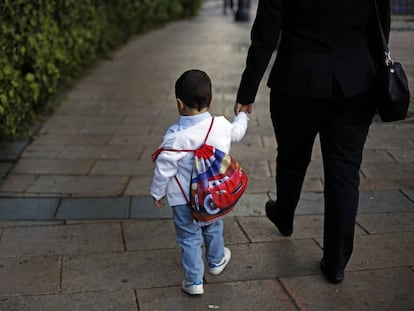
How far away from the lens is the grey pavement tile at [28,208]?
Result: 13.9ft

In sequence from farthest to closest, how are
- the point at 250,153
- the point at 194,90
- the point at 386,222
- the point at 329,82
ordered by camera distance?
the point at 250,153 → the point at 386,222 → the point at 329,82 → the point at 194,90

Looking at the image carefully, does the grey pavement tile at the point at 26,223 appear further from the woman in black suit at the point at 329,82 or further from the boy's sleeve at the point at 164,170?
the woman in black suit at the point at 329,82

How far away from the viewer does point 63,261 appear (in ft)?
11.9

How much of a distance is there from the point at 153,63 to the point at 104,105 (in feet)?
9.55

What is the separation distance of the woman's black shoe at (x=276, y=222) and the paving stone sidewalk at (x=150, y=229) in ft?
0.13

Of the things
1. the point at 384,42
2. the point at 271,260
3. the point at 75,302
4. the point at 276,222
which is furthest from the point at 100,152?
the point at 384,42

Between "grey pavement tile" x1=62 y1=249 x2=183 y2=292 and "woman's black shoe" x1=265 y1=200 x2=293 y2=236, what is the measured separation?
563mm

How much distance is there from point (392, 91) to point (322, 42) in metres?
0.38

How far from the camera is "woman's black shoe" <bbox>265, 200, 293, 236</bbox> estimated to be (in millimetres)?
3857

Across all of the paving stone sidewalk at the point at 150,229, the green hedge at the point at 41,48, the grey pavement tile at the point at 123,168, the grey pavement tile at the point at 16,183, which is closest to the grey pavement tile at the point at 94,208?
the paving stone sidewalk at the point at 150,229

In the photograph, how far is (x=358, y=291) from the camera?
325cm

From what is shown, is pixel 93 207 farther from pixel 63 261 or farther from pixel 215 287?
pixel 215 287

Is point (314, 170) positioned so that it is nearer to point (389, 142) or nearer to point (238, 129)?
point (389, 142)

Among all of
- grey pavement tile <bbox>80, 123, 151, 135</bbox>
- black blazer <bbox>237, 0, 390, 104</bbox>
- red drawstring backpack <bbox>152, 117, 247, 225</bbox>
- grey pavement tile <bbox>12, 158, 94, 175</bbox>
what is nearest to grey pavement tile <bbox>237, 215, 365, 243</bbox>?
red drawstring backpack <bbox>152, 117, 247, 225</bbox>
